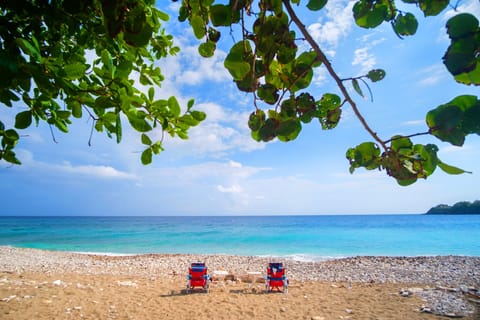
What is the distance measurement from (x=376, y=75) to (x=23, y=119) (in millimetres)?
1042

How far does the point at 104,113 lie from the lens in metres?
0.98

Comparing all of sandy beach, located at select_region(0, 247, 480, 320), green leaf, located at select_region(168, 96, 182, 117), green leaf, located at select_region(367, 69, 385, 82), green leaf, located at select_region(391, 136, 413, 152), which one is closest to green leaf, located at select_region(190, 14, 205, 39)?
green leaf, located at select_region(168, 96, 182, 117)

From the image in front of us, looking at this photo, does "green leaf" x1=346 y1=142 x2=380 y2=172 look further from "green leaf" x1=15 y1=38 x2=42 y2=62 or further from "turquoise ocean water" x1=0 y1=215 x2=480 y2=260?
"turquoise ocean water" x1=0 y1=215 x2=480 y2=260

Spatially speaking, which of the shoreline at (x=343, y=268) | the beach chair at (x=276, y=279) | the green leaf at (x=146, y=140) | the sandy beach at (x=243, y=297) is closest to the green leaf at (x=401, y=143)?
the green leaf at (x=146, y=140)

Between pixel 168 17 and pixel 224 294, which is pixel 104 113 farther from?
pixel 224 294

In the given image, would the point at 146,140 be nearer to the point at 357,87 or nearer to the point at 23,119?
the point at 23,119

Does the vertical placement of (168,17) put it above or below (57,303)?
above

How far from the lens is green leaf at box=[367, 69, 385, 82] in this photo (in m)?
0.58

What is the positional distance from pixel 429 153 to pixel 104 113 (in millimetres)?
971

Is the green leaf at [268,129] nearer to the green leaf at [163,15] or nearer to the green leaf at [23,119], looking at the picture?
the green leaf at [23,119]

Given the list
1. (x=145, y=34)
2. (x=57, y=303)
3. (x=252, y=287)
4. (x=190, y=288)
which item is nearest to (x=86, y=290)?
(x=57, y=303)

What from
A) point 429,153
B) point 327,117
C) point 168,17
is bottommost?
point 429,153

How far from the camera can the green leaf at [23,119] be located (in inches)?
34.7

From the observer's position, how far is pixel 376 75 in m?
0.58
